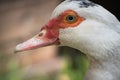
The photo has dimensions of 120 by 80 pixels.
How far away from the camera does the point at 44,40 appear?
238cm

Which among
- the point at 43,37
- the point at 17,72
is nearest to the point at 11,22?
the point at 17,72

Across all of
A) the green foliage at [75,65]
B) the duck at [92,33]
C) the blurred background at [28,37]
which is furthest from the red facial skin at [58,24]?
the blurred background at [28,37]

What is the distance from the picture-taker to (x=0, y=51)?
175 inches

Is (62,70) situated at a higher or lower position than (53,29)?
lower

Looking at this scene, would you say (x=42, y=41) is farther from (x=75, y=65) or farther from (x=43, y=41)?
(x=75, y=65)

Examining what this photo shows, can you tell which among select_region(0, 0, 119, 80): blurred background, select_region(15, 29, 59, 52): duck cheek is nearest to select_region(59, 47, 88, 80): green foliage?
select_region(0, 0, 119, 80): blurred background

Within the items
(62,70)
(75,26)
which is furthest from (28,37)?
(75,26)

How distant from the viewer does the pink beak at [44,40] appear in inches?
92.4

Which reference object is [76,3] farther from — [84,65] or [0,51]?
[0,51]

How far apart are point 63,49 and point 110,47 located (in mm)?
2344

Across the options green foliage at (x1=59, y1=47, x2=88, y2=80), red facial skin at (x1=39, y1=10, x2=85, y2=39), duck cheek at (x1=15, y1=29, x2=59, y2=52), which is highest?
red facial skin at (x1=39, y1=10, x2=85, y2=39)

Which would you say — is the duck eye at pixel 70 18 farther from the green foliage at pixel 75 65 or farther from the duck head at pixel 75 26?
the green foliage at pixel 75 65

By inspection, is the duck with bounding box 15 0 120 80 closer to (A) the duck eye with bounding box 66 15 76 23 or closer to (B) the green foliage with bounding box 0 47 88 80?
(A) the duck eye with bounding box 66 15 76 23

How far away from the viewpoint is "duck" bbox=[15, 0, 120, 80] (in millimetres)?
2219
